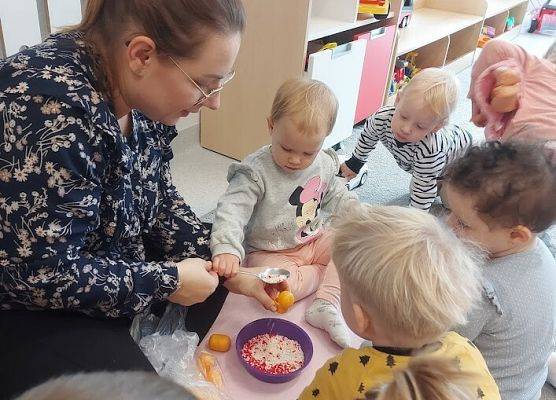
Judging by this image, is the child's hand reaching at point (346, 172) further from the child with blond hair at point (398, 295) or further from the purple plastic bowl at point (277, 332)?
the child with blond hair at point (398, 295)

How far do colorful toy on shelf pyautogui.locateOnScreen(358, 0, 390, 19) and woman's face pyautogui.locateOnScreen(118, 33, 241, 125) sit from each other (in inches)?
63.5

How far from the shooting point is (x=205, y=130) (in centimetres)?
232

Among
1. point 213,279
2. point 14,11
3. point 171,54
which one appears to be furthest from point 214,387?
point 14,11

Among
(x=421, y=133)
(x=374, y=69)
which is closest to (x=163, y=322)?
(x=421, y=133)

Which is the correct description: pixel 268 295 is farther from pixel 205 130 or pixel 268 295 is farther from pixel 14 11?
pixel 205 130

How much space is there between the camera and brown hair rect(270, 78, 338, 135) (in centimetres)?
122

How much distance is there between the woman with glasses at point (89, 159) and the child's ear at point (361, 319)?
350 millimetres

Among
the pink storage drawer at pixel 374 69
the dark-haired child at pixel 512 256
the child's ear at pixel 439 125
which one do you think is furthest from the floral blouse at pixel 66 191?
the pink storage drawer at pixel 374 69

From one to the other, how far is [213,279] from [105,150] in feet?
1.14

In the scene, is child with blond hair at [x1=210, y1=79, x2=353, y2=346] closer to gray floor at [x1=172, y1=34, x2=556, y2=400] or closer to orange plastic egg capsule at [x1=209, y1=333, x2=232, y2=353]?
orange plastic egg capsule at [x1=209, y1=333, x2=232, y2=353]

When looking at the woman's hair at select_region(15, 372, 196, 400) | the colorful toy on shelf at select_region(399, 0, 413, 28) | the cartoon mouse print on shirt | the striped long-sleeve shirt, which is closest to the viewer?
Result: the woman's hair at select_region(15, 372, 196, 400)

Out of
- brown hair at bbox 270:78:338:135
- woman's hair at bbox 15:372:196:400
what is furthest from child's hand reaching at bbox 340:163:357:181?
woman's hair at bbox 15:372:196:400

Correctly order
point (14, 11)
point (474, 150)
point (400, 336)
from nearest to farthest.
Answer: point (400, 336) < point (474, 150) < point (14, 11)

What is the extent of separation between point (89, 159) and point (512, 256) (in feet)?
2.65
